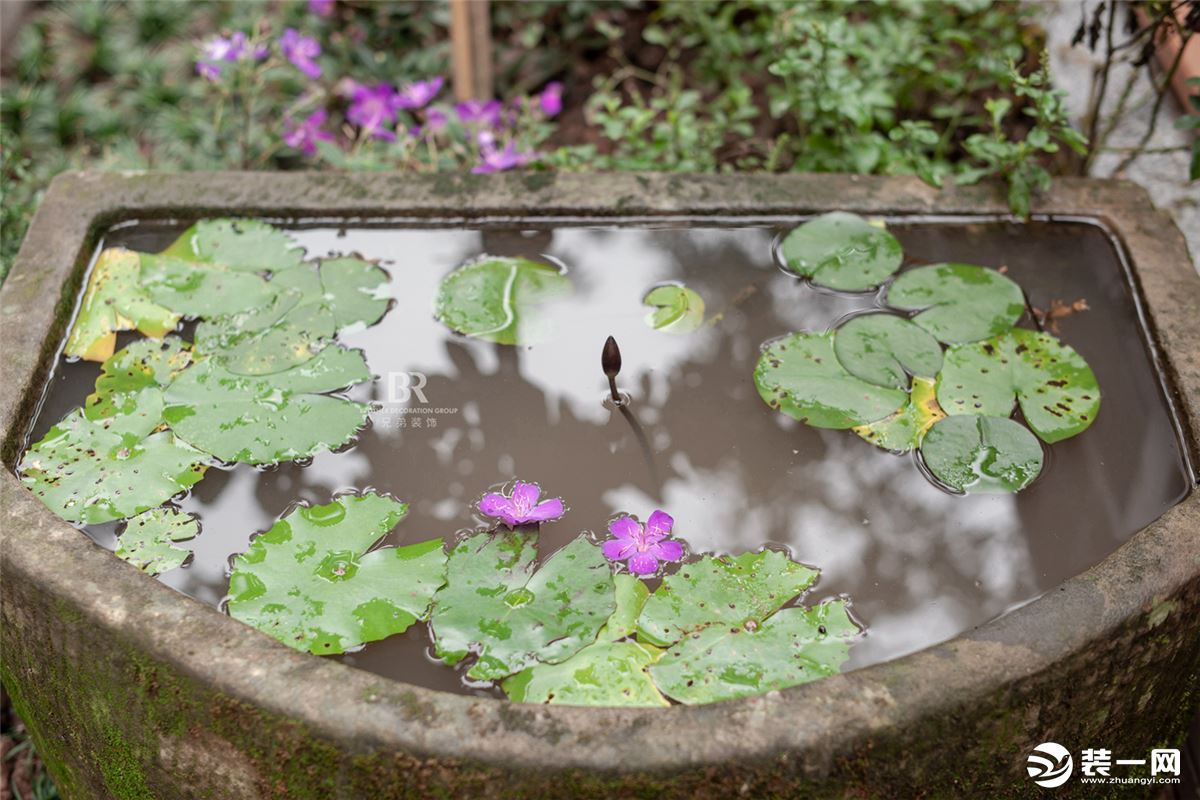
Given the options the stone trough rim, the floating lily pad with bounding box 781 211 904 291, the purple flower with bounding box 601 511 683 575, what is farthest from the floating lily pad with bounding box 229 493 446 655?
the floating lily pad with bounding box 781 211 904 291

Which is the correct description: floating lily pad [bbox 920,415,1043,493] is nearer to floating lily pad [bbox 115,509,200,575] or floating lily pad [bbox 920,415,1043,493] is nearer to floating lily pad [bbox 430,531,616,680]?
floating lily pad [bbox 430,531,616,680]

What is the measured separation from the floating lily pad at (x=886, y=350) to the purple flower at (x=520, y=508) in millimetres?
576

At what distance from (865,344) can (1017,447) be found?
1.01 feet

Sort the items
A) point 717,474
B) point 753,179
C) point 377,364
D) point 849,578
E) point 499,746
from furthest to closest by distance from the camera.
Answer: point 753,179, point 377,364, point 717,474, point 849,578, point 499,746

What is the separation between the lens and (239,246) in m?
2.06

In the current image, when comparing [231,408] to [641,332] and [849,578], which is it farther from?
[849,578]

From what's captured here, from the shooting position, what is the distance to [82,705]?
146 cm

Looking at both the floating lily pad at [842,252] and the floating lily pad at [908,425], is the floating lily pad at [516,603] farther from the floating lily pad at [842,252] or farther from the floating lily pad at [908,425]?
the floating lily pad at [842,252]

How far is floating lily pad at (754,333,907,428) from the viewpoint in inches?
71.0

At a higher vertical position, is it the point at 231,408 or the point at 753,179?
Answer: the point at 753,179

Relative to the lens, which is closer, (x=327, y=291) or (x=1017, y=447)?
(x=1017, y=447)

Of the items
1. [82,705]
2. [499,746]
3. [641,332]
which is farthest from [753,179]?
[82,705]

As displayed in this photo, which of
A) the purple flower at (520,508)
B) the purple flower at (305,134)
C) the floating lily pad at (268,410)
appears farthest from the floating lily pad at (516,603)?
the purple flower at (305,134)

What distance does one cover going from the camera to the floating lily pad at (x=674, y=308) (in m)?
1.98
